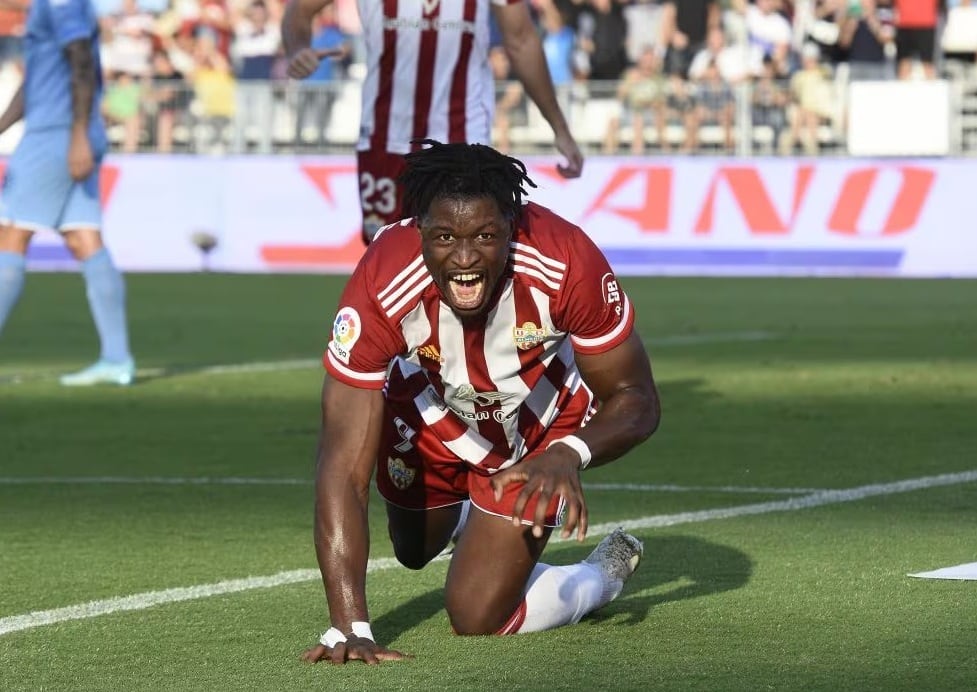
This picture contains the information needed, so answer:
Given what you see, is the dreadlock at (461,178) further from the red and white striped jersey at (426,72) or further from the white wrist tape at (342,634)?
the red and white striped jersey at (426,72)

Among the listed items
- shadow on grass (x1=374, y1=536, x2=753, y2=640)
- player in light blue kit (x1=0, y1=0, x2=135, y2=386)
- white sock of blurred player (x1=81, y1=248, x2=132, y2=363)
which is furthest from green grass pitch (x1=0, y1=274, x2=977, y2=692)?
player in light blue kit (x1=0, y1=0, x2=135, y2=386)

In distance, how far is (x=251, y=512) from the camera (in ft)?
23.2

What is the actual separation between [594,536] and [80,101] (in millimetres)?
5131

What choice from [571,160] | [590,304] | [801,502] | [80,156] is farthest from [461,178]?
[80,156]

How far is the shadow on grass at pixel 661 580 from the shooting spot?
5.38 meters

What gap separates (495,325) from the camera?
5160 millimetres

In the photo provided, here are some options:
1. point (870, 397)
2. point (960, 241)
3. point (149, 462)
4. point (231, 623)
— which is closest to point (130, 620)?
point (231, 623)

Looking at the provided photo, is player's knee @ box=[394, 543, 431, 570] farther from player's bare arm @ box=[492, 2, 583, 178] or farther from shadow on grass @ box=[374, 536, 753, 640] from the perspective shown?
player's bare arm @ box=[492, 2, 583, 178]

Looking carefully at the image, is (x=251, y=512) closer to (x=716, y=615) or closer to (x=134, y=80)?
(x=716, y=615)

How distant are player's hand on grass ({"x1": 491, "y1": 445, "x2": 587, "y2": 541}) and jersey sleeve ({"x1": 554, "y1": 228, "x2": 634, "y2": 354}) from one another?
43 centimetres

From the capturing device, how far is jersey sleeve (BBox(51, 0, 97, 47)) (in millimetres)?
10680

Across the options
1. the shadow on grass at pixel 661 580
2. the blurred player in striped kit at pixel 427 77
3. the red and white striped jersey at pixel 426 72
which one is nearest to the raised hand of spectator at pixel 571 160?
the blurred player in striped kit at pixel 427 77

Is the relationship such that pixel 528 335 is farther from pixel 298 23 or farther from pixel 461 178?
pixel 298 23

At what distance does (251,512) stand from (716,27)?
15764mm
